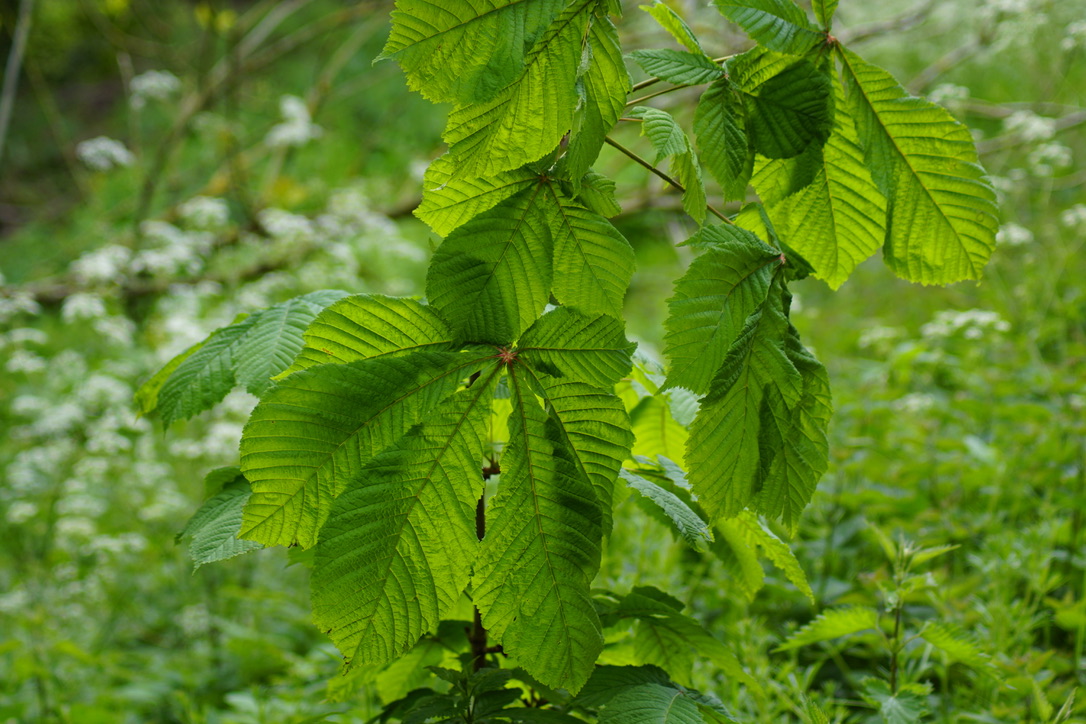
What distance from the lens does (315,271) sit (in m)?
3.74

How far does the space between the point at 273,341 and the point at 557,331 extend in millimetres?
367

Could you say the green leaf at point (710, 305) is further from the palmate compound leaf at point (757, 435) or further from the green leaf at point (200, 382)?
the green leaf at point (200, 382)

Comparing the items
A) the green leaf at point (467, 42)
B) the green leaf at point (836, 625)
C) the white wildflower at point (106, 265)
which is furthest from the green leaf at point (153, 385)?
the white wildflower at point (106, 265)

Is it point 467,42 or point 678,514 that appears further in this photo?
point 678,514

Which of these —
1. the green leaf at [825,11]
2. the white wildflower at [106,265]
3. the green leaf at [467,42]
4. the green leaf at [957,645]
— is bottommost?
the green leaf at [957,645]

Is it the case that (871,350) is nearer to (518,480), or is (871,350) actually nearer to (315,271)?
(315,271)

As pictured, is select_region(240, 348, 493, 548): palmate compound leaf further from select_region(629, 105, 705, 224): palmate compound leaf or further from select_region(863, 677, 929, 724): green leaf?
select_region(863, 677, 929, 724): green leaf

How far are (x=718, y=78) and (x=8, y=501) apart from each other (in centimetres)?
407

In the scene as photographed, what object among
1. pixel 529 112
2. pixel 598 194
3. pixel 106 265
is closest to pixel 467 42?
pixel 529 112

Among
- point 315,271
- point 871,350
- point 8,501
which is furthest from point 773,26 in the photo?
point 8,501

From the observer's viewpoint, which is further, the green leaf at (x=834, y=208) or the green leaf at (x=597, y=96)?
the green leaf at (x=834, y=208)

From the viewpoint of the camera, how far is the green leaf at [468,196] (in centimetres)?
72

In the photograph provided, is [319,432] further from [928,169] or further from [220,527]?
[928,169]

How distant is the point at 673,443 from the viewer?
97 centimetres
